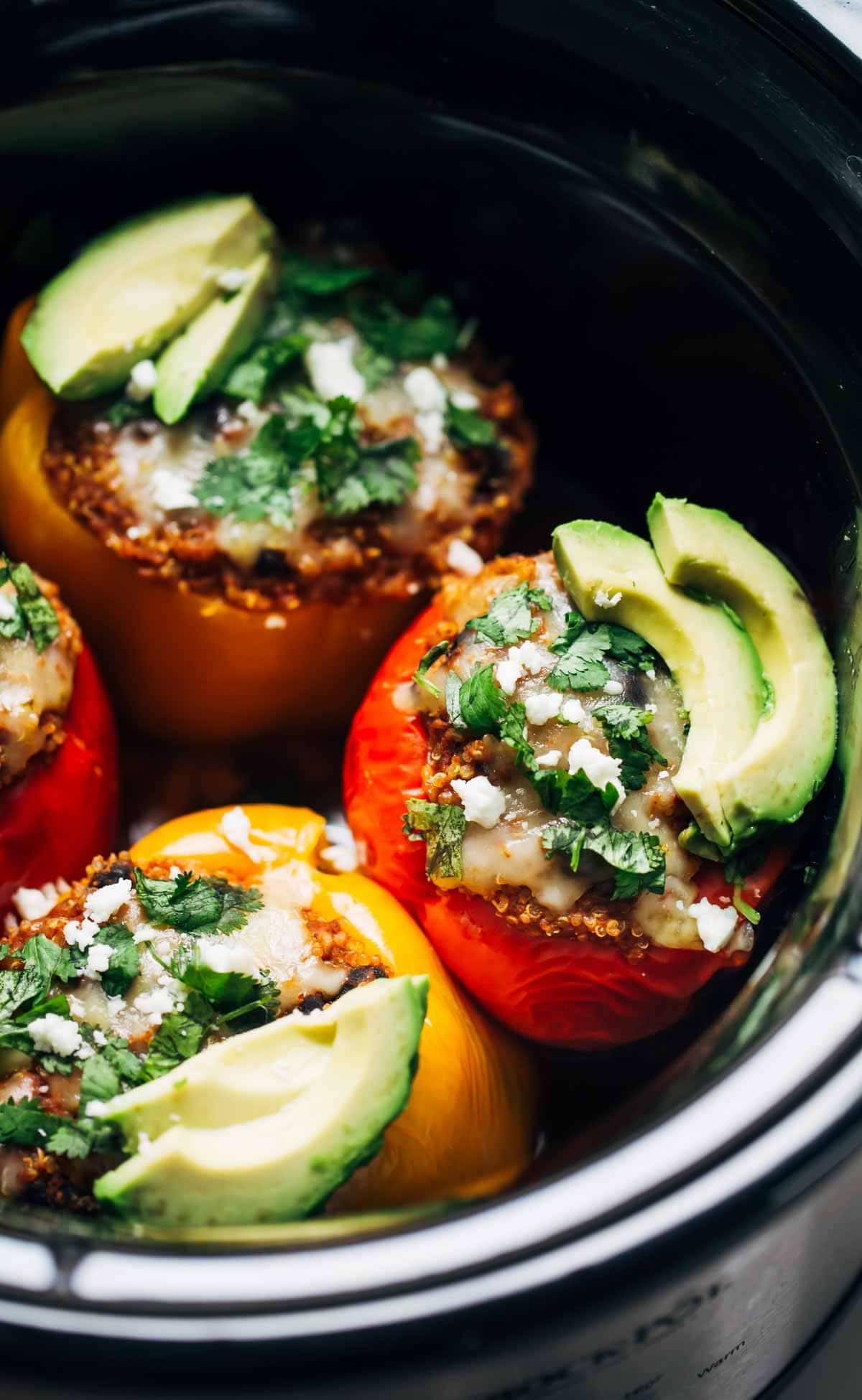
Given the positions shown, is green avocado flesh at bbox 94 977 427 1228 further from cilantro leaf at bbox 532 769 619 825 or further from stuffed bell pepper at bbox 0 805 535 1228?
cilantro leaf at bbox 532 769 619 825

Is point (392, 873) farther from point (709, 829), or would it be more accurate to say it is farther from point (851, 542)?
point (851, 542)

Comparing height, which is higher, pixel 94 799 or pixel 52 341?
pixel 52 341

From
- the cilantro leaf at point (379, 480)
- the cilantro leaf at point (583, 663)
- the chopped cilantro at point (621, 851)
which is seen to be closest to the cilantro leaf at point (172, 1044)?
the chopped cilantro at point (621, 851)

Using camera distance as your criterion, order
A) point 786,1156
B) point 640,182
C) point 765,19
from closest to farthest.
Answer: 1. point 786,1156
2. point 765,19
3. point 640,182

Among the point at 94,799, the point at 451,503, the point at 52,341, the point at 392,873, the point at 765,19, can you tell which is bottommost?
the point at 94,799

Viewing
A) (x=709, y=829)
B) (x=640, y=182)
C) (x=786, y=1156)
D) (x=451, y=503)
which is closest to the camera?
(x=786, y=1156)

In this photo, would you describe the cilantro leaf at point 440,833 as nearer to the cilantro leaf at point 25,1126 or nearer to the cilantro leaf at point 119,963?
the cilantro leaf at point 119,963

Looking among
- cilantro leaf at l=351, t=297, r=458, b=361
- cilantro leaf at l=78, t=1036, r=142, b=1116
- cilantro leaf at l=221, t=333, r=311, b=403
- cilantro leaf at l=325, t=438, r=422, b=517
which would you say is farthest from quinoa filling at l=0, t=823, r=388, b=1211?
cilantro leaf at l=351, t=297, r=458, b=361

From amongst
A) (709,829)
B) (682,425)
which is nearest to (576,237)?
(682,425)
